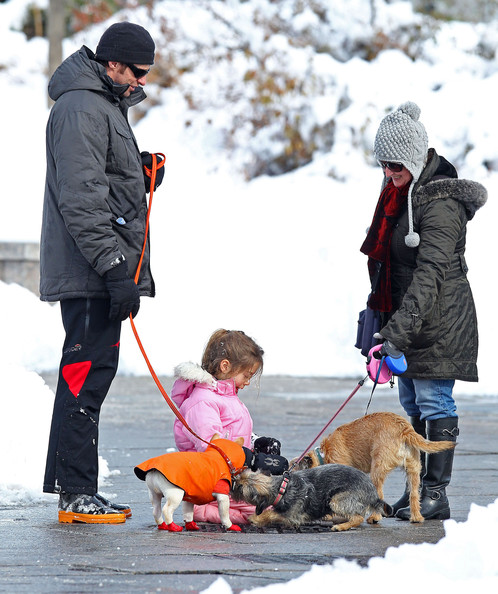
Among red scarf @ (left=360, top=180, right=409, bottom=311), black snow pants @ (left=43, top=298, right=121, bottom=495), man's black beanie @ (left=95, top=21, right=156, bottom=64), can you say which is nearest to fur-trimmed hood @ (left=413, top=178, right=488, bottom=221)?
red scarf @ (left=360, top=180, right=409, bottom=311)

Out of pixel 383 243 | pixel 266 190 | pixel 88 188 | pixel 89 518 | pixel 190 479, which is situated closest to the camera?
pixel 190 479

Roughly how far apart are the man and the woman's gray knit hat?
1.11 m

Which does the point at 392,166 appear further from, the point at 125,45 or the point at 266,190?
the point at 266,190

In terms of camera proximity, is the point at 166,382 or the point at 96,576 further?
the point at 166,382

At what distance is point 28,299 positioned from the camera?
12.9 metres

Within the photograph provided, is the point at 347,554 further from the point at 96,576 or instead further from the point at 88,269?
the point at 88,269

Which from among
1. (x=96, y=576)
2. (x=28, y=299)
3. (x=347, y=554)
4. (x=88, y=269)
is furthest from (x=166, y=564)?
(x=28, y=299)

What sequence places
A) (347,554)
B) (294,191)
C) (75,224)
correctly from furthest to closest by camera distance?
(294,191)
(75,224)
(347,554)

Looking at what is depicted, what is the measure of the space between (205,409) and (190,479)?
50cm

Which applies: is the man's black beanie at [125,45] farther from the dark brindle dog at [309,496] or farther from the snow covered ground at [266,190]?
the snow covered ground at [266,190]

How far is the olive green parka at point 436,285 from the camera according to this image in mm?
5055

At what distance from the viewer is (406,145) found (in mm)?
5137

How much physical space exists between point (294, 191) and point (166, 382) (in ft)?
21.4

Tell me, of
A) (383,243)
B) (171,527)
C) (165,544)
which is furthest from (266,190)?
(165,544)
